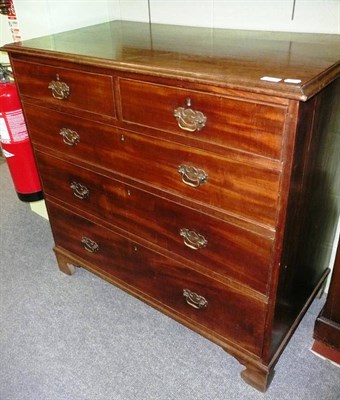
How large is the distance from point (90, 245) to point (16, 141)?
0.64 meters

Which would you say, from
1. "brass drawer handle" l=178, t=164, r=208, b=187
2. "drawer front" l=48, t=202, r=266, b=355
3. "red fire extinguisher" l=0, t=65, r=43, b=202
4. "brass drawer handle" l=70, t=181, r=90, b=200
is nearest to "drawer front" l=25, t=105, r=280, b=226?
"brass drawer handle" l=178, t=164, r=208, b=187

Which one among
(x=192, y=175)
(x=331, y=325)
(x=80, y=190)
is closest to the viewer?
(x=192, y=175)

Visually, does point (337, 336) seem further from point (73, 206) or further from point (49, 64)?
point (49, 64)

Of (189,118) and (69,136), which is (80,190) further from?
(189,118)

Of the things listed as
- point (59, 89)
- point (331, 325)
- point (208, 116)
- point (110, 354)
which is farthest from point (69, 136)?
point (331, 325)

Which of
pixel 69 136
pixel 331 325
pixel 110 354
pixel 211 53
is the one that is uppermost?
pixel 211 53

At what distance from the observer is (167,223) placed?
3.89ft

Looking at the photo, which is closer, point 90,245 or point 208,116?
point 208,116

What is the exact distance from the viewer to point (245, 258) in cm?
104

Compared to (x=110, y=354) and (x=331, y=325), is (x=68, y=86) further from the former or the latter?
(x=331, y=325)

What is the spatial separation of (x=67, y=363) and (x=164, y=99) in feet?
3.30

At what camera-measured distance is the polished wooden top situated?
32.5 inches

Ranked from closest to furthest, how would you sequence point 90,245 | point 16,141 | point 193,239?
1. point 193,239
2. point 90,245
3. point 16,141

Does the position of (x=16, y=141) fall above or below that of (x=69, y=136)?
below
